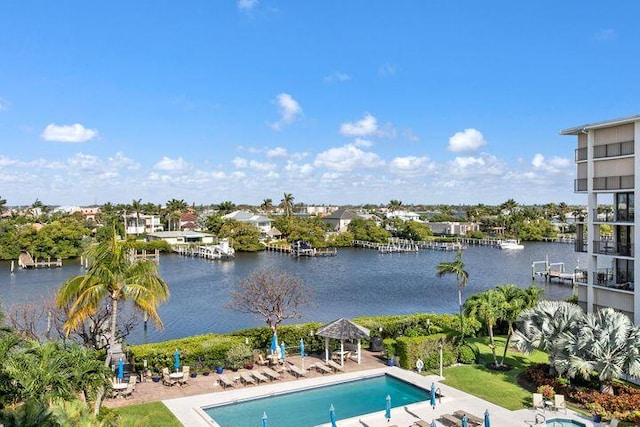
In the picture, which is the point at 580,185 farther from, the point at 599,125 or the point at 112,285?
the point at 112,285

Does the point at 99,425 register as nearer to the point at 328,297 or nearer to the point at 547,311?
the point at 547,311

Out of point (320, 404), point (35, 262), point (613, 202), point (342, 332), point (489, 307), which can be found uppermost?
point (613, 202)

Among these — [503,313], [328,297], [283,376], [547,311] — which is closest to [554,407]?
[547,311]

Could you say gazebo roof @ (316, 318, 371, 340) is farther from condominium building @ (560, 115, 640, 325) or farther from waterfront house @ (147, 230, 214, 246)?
waterfront house @ (147, 230, 214, 246)

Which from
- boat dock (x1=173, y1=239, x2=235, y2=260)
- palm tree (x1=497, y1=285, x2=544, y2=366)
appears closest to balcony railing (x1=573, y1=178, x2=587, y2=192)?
palm tree (x1=497, y1=285, x2=544, y2=366)

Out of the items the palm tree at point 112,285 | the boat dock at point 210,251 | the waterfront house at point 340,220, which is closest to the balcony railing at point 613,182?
the palm tree at point 112,285

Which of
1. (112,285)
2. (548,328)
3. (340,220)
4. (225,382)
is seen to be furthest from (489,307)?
(340,220)
